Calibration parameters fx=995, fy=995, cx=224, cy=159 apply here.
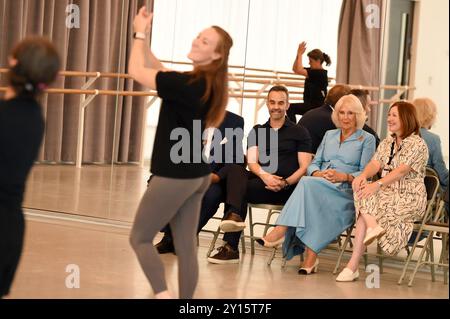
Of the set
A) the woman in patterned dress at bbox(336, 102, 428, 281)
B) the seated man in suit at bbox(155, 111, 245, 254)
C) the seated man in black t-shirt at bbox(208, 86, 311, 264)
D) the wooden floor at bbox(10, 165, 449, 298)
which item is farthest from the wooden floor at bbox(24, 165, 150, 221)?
the woman in patterned dress at bbox(336, 102, 428, 281)

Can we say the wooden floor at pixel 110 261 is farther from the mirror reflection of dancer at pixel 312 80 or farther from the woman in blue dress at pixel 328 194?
the mirror reflection of dancer at pixel 312 80

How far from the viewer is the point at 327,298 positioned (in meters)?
5.40

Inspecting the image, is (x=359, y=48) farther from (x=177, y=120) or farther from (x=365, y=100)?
(x=177, y=120)

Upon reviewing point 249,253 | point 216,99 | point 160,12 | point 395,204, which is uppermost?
point 160,12

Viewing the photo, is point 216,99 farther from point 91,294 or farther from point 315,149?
point 315,149

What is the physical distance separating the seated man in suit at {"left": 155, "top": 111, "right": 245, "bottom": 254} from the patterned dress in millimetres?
906

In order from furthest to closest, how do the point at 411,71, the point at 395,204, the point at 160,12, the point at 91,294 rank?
the point at 160,12
the point at 411,71
the point at 395,204
the point at 91,294

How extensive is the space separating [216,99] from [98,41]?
4.25m

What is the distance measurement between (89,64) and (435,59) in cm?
315

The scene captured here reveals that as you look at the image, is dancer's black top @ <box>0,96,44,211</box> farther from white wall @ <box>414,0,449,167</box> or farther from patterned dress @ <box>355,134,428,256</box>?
white wall @ <box>414,0,449,167</box>

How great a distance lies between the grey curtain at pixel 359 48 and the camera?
22.1 feet

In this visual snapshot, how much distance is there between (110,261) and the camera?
601 cm
